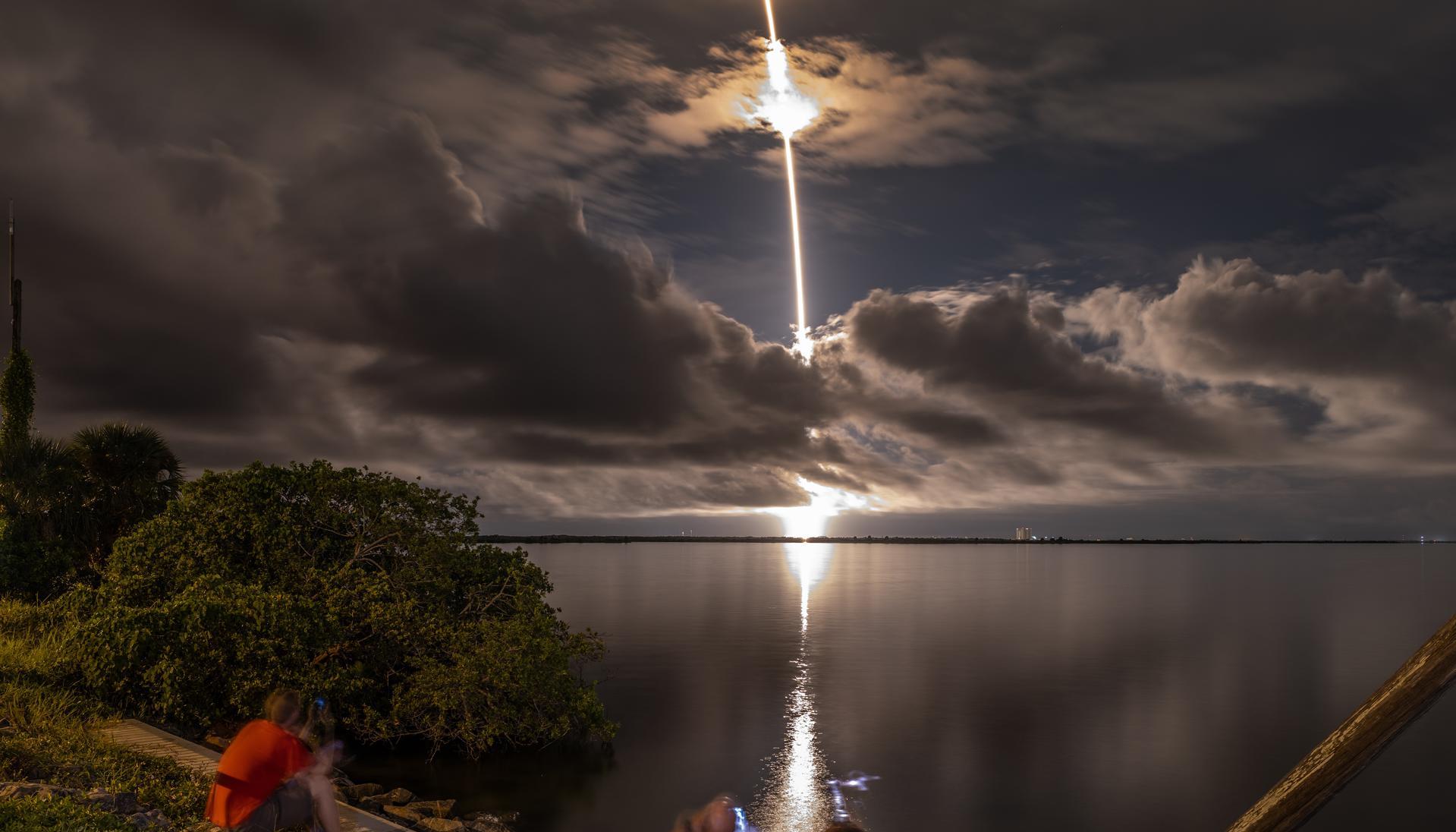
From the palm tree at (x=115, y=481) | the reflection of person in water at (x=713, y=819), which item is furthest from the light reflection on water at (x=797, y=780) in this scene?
the palm tree at (x=115, y=481)

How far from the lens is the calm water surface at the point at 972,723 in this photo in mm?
27719

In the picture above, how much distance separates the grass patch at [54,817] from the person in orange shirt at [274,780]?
2.72 meters

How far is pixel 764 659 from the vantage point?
188 feet

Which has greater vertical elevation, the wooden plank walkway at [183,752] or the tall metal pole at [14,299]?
the tall metal pole at [14,299]

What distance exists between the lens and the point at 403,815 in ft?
68.7

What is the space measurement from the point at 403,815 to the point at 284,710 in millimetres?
12280

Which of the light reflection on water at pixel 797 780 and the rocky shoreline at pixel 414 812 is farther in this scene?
the light reflection on water at pixel 797 780

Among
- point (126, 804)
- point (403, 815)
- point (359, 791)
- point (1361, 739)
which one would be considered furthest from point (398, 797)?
point (1361, 739)

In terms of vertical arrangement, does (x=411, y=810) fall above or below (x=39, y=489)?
below

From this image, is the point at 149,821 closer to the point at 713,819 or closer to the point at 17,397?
the point at 713,819

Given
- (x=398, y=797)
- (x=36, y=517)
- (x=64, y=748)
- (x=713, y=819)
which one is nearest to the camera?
(x=713, y=819)

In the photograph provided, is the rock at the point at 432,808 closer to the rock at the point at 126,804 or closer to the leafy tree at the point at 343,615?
the leafy tree at the point at 343,615

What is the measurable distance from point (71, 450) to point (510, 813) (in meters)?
31.0

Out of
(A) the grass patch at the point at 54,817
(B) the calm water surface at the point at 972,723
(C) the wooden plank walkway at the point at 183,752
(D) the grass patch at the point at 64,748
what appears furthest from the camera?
(B) the calm water surface at the point at 972,723
